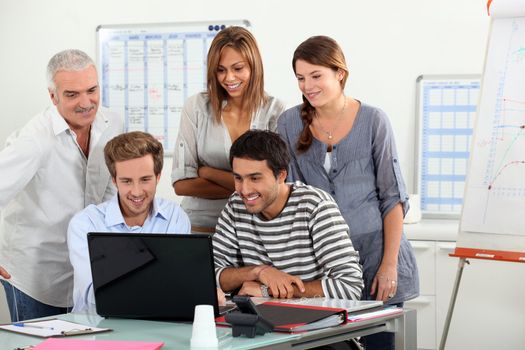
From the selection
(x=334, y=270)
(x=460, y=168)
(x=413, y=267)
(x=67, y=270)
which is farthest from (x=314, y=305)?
(x=460, y=168)

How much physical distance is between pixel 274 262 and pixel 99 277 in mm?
534

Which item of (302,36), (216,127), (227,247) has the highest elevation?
(302,36)

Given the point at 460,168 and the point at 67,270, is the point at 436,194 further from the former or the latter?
the point at 67,270

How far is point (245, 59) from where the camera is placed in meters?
2.58

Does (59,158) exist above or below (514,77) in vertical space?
below

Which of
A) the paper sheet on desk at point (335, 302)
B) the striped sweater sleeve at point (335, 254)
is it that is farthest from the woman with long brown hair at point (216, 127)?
the paper sheet on desk at point (335, 302)

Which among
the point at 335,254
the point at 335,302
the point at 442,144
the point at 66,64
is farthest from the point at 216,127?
the point at 442,144

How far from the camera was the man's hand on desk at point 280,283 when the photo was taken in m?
2.18

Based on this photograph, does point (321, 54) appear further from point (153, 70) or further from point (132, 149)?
point (153, 70)

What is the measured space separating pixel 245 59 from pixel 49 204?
77cm

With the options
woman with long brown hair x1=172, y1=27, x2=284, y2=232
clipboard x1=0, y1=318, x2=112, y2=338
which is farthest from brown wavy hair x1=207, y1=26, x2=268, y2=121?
clipboard x1=0, y1=318, x2=112, y2=338

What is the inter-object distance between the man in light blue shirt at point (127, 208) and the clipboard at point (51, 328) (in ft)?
0.83

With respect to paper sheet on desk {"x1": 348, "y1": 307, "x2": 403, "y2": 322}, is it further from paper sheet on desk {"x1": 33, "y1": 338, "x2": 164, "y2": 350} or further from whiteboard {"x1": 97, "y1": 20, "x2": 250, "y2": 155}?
whiteboard {"x1": 97, "y1": 20, "x2": 250, "y2": 155}

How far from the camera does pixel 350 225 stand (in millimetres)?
2498
